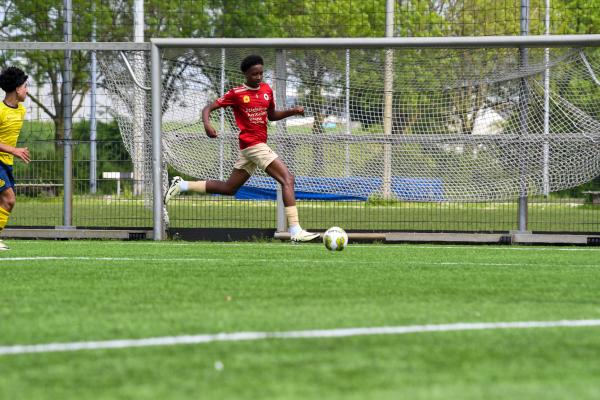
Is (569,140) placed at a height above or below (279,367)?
above

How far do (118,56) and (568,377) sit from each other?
9982mm

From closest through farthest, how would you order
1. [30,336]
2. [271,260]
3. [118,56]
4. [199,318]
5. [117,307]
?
[30,336] < [199,318] < [117,307] < [271,260] < [118,56]

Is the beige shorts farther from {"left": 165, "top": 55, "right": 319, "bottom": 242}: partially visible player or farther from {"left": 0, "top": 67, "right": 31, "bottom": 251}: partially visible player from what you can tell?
{"left": 0, "top": 67, "right": 31, "bottom": 251}: partially visible player

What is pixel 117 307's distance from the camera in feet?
18.0

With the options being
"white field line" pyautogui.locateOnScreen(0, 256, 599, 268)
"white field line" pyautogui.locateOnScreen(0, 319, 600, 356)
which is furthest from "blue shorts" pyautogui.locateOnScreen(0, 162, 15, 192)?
"white field line" pyautogui.locateOnScreen(0, 319, 600, 356)

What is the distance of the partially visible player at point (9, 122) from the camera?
10.0 m

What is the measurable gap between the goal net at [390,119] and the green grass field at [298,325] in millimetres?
3845

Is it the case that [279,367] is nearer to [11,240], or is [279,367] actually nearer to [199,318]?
[199,318]

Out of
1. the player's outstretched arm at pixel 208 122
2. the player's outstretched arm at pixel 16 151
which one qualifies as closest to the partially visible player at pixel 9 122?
the player's outstretched arm at pixel 16 151

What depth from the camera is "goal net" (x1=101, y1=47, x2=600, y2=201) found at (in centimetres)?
1219

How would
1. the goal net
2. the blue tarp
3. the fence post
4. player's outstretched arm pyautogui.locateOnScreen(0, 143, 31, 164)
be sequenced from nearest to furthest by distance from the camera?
player's outstretched arm pyautogui.locateOnScreen(0, 143, 31, 164) → the goal net → the blue tarp → the fence post

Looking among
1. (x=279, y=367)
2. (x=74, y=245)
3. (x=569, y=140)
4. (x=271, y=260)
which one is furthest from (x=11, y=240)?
(x=279, y=367)

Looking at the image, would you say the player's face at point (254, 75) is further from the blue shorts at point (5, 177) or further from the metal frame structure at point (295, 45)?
the blue shorts at point (5, 177)

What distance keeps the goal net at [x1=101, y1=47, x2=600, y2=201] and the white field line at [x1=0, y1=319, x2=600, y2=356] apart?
7374 millimetres
